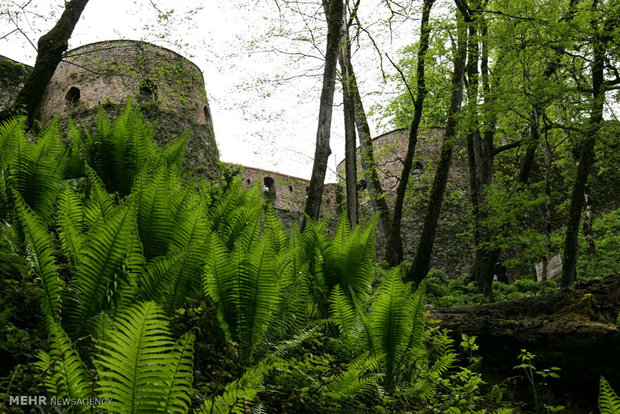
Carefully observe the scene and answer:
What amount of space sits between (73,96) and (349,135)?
10623 millimetres

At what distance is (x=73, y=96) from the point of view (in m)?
14.5

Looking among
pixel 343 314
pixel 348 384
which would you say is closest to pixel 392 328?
pixel 343 314

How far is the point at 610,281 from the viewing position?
3.42 meters

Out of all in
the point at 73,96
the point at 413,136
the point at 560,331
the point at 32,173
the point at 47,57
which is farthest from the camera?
the point at 73,96

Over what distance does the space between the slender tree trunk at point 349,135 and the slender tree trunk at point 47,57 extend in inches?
223

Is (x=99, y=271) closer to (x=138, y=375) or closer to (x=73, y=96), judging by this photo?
(x=138, y=375)

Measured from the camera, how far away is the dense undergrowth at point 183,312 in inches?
37.4

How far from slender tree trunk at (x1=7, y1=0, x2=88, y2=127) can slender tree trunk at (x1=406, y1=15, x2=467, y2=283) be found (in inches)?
Answer: 241

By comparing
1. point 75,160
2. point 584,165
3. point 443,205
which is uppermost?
point 443,205

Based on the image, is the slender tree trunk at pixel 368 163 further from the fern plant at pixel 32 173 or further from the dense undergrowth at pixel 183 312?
the fern plant at pixel 32 173

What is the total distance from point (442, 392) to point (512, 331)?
1.13m

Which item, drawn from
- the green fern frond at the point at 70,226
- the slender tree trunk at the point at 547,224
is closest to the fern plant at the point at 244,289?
the green fern frond at the point at 70,226

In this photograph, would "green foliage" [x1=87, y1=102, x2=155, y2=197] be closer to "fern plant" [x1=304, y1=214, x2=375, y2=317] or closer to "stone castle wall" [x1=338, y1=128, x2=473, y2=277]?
"fern plant" [x1=304, y1=214, x2=375, y2=317]

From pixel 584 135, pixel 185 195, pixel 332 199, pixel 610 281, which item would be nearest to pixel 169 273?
pixel 185 195
